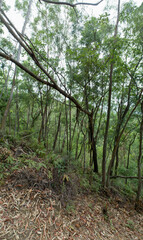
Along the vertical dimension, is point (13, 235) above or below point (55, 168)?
below

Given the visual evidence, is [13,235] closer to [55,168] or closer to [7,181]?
[7,181]

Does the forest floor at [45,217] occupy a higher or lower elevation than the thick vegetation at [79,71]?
lower

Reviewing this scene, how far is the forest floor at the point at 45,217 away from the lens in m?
1.86

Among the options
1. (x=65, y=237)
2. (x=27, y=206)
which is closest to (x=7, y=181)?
(x=27, y=206)

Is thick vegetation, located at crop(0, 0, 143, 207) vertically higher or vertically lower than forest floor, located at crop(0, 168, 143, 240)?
higher

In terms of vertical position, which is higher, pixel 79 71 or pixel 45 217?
pixel 79 71

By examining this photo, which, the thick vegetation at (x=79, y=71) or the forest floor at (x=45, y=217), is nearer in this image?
the forest floor at (x=45, y=217)

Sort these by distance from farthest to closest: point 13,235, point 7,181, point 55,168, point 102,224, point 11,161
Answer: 1. point 55,168
2. point 102,224
3. point 11,161
4. point 7,181
5. point 13,235

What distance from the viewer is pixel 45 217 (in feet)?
7.20

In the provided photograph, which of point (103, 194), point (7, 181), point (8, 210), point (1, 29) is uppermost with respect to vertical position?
point (1, 29)

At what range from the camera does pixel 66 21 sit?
692 cm

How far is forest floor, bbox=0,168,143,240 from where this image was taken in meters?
1.86

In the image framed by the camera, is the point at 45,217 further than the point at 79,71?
No

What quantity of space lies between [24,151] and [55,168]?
1.04m
